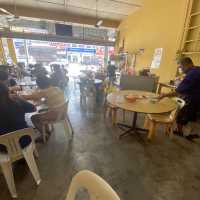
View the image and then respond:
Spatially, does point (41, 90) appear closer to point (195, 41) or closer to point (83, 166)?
point (83, 166)

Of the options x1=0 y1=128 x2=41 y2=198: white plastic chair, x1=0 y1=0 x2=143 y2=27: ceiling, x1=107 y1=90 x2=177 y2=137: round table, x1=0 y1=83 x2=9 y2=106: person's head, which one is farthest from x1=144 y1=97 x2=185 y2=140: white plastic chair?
x1=0 y1=0 x2=143 y2=27: ceiling

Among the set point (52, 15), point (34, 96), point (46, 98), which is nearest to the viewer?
point (34, 96)

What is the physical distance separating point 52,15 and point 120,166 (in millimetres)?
6969

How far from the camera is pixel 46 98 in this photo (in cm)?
238

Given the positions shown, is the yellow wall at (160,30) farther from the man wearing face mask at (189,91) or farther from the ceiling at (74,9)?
the man wearing face mask at (189,91)

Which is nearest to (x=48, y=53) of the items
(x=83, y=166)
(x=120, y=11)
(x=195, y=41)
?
(x=120, y=11)

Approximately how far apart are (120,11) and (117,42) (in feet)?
5.88

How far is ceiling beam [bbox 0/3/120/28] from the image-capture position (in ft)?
19.1

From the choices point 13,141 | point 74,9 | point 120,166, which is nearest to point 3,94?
point 13,141

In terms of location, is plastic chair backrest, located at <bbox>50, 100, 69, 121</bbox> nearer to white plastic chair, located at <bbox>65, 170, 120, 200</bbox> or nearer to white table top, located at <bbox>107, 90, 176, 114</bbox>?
white table top, located at <bbox>107, 90, 176, 114</bbox>

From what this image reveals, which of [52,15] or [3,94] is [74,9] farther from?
[3,94]

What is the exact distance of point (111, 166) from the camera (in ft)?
6.25

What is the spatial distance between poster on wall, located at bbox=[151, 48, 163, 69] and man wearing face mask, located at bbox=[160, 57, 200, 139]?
2311 mm

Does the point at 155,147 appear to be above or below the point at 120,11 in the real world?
below
